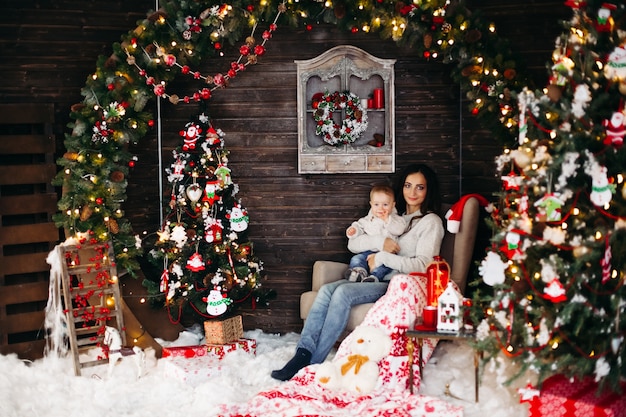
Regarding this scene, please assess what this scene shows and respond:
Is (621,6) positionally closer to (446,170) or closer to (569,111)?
(569,111)

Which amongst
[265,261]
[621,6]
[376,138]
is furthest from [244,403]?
[621,6]

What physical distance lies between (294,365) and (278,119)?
7.40 feet

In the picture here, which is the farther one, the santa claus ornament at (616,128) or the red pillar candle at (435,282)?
the red pillar candle at (435,282)

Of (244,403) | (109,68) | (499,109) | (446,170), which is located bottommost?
(244,403)

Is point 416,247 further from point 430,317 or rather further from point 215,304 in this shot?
point 215,304

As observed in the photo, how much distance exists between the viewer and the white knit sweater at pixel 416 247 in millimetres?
5527

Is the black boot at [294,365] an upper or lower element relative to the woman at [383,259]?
lower

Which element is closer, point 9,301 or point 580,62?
point 580,62

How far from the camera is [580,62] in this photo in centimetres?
402

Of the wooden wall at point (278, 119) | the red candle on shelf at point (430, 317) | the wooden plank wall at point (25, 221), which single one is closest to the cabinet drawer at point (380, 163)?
the wooden wall at point (278, 119)

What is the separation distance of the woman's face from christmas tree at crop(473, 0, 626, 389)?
1.61m

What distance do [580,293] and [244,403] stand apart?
2176 millimetres

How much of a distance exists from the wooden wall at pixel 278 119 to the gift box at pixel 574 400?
2308mm

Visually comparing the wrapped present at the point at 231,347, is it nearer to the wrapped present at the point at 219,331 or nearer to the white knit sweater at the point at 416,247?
the wrapped present at the point at 219,331
